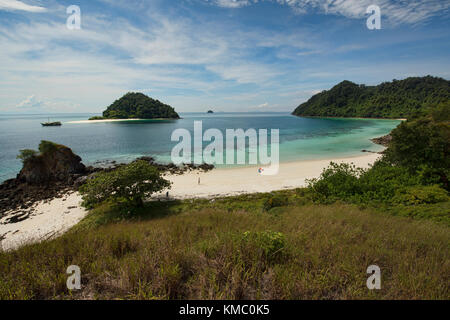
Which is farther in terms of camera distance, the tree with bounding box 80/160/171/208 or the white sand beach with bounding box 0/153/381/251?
the tree with bounding box 80/160/171/208

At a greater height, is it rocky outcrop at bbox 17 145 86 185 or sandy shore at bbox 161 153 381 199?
rocky outcrop at bbox 17 145 86 185

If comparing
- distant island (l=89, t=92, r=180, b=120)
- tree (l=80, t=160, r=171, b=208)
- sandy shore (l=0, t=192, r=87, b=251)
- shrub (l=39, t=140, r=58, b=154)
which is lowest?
sandy shore (l=0, t=192, r=87, b=251)

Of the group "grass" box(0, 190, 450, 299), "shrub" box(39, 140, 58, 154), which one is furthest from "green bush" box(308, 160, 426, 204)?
"shrub" box(39, 140, 58, 154)

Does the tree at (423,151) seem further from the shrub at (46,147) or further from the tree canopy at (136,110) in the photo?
the tree canopy at (136,110)

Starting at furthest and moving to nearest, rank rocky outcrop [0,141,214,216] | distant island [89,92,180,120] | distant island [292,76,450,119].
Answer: distant island [89,92,180,120], distant island [292,76,450,119], rocky outcrop [0,141,214,216]

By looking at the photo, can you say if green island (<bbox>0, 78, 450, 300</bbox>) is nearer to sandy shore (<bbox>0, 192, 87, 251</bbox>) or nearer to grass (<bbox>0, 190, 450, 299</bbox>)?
grass (<bbox>0, 190, 450, 299</bbox>)

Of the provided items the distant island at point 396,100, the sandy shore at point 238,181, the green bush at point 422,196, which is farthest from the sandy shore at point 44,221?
the distant island at point 396,100
